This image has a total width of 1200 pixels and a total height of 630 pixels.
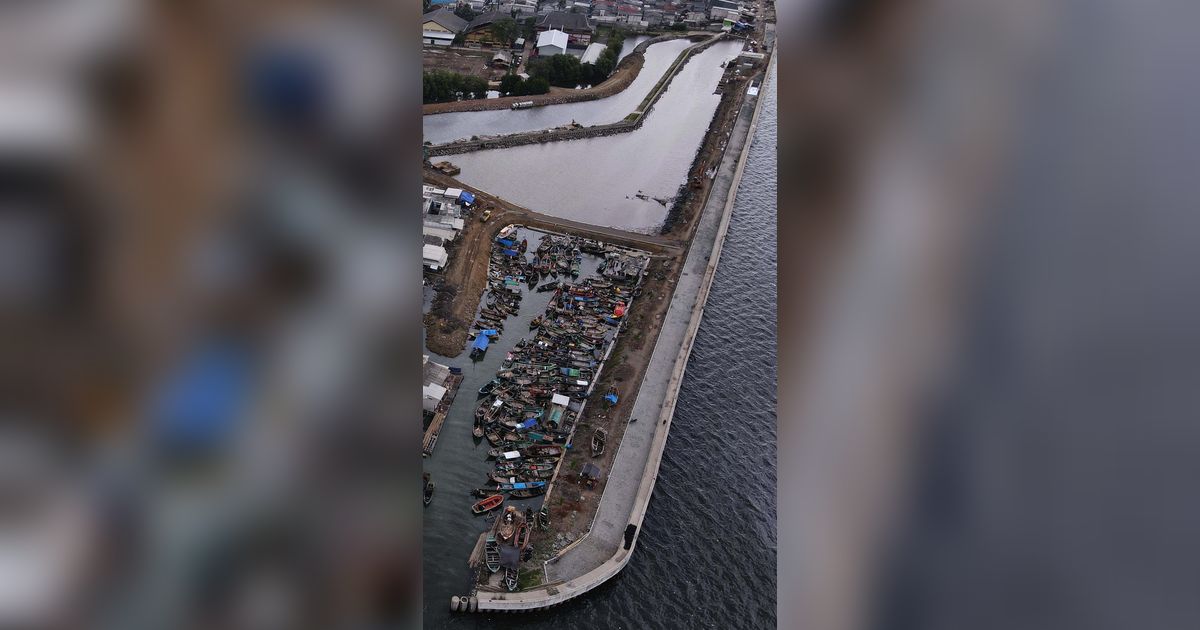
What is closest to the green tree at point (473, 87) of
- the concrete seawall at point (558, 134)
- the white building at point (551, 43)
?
the concrete seawall at point (558, 134)

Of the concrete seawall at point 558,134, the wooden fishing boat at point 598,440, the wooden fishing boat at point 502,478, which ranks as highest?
the concrete seawall at point 558,134

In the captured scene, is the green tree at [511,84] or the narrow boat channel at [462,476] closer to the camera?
the narrow boat channel at [462,476]

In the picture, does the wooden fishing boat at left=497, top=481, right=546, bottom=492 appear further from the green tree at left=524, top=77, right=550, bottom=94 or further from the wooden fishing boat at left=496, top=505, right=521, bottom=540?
the green tree at left=524, top=77, right=550, bottom=94
